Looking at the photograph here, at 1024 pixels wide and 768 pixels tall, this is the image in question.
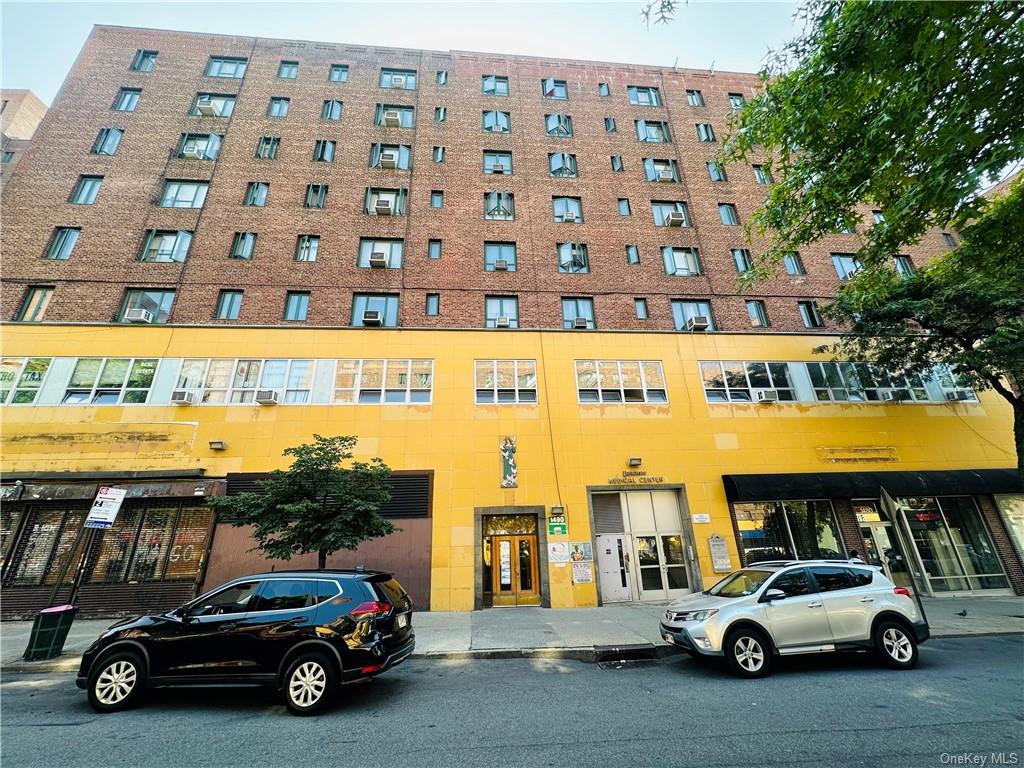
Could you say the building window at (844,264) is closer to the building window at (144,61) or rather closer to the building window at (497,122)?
the building window at (497,122)

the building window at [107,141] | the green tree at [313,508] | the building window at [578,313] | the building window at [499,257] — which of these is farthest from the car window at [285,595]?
the building window at [107,141]

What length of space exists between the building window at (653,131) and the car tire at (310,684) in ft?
85.5

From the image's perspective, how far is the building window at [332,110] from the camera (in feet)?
71.1

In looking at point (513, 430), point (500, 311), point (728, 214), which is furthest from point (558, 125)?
point (513, 430)

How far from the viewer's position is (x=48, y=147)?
18922 millimetres

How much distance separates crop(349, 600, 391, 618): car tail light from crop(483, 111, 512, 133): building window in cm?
2287

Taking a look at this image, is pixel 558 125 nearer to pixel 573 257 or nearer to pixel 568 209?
pixel 568 209

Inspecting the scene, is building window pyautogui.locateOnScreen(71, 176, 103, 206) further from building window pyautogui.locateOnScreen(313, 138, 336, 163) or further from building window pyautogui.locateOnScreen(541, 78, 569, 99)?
building window pyautogui.locateOnScreen(541, 78, 569, 99)

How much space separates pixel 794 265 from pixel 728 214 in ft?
13.4

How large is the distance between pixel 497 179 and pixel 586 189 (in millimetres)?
4479

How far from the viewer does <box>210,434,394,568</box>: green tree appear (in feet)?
32.7

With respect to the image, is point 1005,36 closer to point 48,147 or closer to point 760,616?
point 760,616

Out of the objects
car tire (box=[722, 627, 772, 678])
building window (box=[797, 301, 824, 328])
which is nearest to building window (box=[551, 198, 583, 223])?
building window (box=[797, 301, 824, 328])

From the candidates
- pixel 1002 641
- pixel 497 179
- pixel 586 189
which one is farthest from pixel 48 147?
pixel 1002 641
